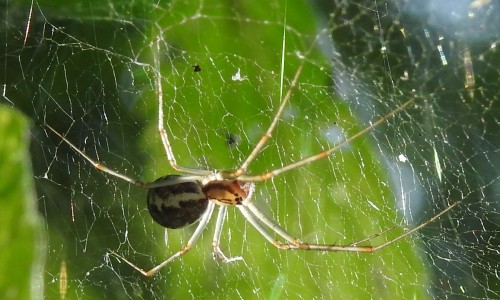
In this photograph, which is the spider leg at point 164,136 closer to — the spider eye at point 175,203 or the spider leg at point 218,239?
the spider eye at point 175,203

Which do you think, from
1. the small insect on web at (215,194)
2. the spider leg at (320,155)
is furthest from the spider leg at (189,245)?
the spider leg at (320,155)

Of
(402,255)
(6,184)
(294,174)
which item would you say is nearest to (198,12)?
(294,174)

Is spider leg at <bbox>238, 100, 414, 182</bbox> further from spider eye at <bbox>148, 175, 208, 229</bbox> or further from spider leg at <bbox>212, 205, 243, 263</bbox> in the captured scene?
spider leg at <bbox>212, 205, 243, 263</bbox>

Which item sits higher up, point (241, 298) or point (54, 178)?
point (54, 178)

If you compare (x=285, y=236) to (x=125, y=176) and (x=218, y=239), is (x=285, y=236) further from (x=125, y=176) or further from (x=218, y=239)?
(x=125, y=176)

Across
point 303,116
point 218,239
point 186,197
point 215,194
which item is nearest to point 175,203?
point 186,197

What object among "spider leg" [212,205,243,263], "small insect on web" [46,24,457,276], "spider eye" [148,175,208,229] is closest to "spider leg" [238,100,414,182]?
"small insect on web" [46,24,457,276]

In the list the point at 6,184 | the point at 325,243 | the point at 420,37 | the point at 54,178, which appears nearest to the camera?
the point at 6,184

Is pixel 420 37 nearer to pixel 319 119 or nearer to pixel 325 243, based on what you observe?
pixel 319 119
